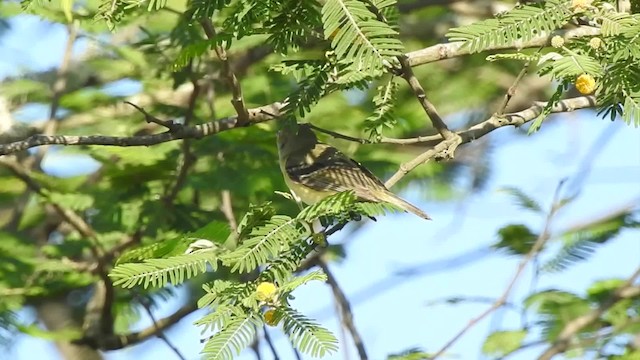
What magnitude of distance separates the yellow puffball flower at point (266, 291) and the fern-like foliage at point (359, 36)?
0.49 meters

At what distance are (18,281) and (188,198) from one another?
2.79 feet

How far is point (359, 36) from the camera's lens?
2084 mm

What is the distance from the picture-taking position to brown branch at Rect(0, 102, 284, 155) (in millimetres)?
2629

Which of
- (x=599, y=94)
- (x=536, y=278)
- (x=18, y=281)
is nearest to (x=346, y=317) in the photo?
(x=536, y=278)

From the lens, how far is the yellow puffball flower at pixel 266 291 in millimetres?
2234

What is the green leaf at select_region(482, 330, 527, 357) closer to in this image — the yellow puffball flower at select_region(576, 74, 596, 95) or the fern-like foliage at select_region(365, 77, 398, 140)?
the fern-like foliage at select_region(365, 77, 398, 140)

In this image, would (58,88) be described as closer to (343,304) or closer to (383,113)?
(343,304)

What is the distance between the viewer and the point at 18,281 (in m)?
4.59

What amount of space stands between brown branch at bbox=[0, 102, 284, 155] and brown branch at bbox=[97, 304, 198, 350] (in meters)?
1.81

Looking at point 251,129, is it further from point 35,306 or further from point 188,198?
point 35,306

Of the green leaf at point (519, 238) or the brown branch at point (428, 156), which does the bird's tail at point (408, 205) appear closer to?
the brown branch at point (428, 156)

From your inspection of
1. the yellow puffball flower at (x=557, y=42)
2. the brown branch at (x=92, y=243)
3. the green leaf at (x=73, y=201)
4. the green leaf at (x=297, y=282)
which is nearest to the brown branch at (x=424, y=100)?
the yellow puffball flower at (x=557, y=42)

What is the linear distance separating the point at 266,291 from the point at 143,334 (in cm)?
265

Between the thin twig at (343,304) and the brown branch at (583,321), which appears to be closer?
the brown branch at (583,321)
